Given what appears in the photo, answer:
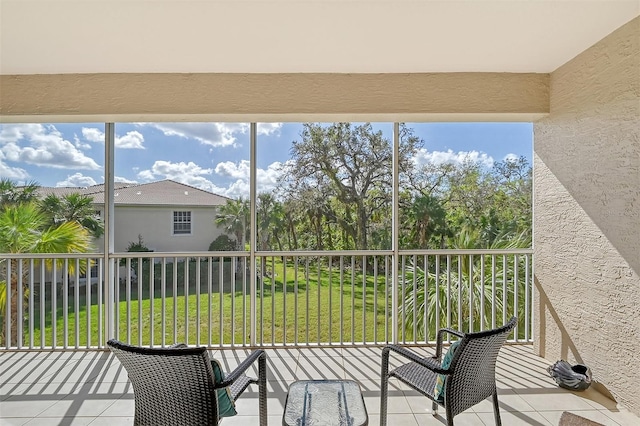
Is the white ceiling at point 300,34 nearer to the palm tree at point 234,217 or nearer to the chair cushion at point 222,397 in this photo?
the palm tree at point 234,217

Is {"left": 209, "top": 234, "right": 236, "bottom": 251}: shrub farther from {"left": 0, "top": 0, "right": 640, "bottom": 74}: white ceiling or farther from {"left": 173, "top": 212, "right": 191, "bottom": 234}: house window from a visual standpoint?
{"left": 0, "top": 0, "right": 640, "bottom": 74}: white ceiling

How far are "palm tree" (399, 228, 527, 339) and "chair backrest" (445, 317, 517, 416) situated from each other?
5.20 feet

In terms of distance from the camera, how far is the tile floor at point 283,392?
221 cm

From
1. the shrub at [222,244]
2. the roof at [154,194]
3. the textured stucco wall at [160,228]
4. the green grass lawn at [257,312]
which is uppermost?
the roof at [154,194]

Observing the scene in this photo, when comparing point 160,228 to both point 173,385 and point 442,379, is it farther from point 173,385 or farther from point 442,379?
point 442,379

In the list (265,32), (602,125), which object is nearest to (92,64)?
(265,32)

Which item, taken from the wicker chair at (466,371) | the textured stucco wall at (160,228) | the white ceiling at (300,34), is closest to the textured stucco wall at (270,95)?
the white ceiling at (300,34)

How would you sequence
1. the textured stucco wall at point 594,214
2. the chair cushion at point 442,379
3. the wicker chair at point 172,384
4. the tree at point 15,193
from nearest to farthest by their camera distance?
the wicker chair at point 172,384, the chair cushion at point 442,379, the textured stucco wall at point 594,214, the tree at point 15,193

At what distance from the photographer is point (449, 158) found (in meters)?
3.44

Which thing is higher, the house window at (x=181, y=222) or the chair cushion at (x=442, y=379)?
the house window at (x=181, y=222)

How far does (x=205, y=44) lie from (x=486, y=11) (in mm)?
1939

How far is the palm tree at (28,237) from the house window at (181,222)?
870 millimetres

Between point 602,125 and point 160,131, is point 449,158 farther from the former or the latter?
point 160,131

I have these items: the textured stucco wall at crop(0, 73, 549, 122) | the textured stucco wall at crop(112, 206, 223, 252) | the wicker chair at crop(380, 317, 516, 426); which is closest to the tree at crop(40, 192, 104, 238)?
the textured stucco wall at crop(112, 206, 223, 252)
